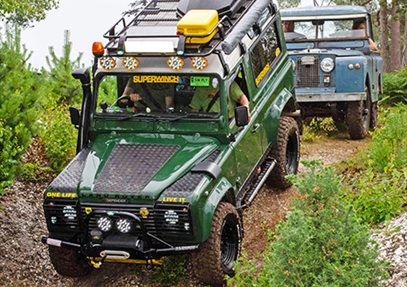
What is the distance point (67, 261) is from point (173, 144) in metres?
1.63

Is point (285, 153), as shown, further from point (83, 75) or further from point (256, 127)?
point (83, 75)

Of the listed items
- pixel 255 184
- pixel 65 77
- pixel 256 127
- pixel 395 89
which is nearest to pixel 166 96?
pixel 256 127

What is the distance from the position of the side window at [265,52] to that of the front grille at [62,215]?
9.62ft

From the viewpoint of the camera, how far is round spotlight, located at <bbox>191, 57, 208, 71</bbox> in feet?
25.9

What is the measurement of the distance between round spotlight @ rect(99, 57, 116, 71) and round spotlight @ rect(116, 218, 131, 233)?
1958 millimetres

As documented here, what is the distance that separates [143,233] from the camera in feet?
23.3

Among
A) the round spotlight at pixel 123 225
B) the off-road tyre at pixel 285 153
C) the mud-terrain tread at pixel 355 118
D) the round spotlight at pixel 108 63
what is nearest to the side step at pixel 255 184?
the off-road tyre at pixel 285 153

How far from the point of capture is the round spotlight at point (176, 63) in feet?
26.1

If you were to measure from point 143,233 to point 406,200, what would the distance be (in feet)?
9.20

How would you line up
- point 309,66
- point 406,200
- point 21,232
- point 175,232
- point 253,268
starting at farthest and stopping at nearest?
1. point 309,66
2. point 21,232
3. point 406,200
4. point 175,232
5. point 253,268

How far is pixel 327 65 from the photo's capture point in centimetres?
1290

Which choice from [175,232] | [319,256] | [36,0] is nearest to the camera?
[319,256]

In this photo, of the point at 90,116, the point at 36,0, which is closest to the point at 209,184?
the point at 90,116

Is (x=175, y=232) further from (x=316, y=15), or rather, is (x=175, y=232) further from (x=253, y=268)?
(x=316, y=15)
